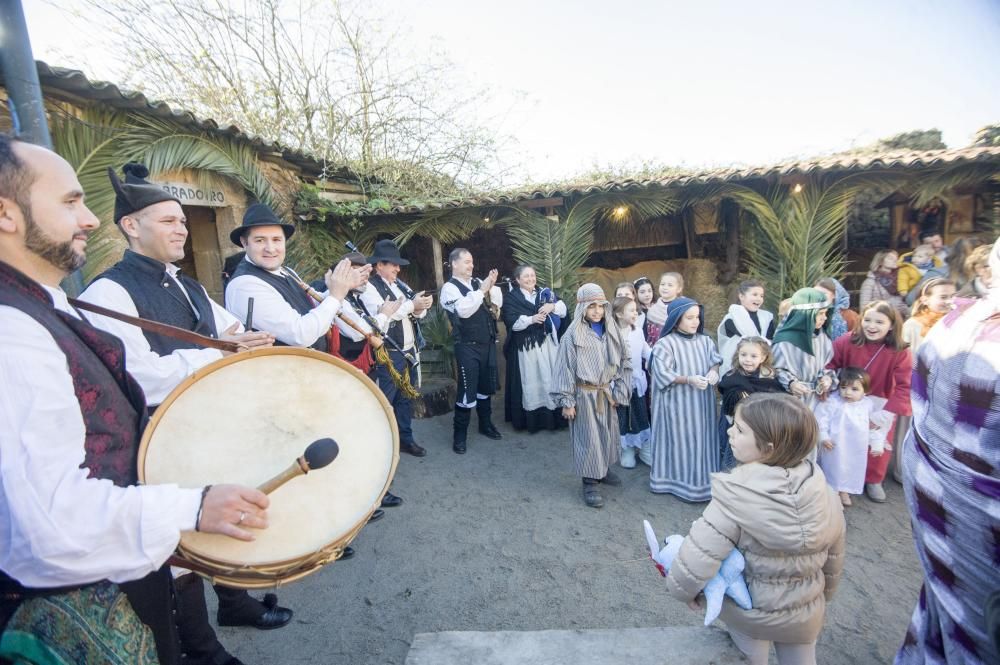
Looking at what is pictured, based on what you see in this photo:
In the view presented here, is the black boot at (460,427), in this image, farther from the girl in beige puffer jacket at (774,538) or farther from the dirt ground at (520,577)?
the girl in beige puffer jacket at (774,538)

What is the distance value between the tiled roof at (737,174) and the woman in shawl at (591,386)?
2.98m

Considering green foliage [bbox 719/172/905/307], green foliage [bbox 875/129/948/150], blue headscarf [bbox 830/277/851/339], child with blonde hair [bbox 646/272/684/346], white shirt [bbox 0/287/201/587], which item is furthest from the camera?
green foliage [bbox 875/129/948/150]

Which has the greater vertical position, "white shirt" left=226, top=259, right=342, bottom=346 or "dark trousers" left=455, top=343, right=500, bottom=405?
"white shirt" left=226, top=259, right=342, bottom=346

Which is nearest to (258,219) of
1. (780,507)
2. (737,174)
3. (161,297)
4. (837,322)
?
(161,297)

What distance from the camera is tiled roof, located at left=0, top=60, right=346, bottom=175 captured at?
11.9ft

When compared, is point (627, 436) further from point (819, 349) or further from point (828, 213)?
point (828, 213)

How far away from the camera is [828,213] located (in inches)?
249

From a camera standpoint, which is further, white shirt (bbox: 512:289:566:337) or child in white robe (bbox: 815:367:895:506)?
white shirt (bbox: 512:289:566:337)

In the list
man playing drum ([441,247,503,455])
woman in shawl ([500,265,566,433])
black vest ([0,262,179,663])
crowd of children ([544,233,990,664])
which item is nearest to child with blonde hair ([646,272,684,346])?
crowd of children ([544,233,990,664])

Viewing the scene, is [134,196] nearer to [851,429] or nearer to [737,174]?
[851,429]

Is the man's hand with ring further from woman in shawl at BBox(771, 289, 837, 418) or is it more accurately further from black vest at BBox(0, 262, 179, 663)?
woman in shawl at BBox(771, 289, 837, 418)

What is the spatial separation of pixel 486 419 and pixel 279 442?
13.7 ft

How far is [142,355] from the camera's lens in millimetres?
1751

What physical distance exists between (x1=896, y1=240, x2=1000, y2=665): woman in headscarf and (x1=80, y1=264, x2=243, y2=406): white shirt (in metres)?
2.37
